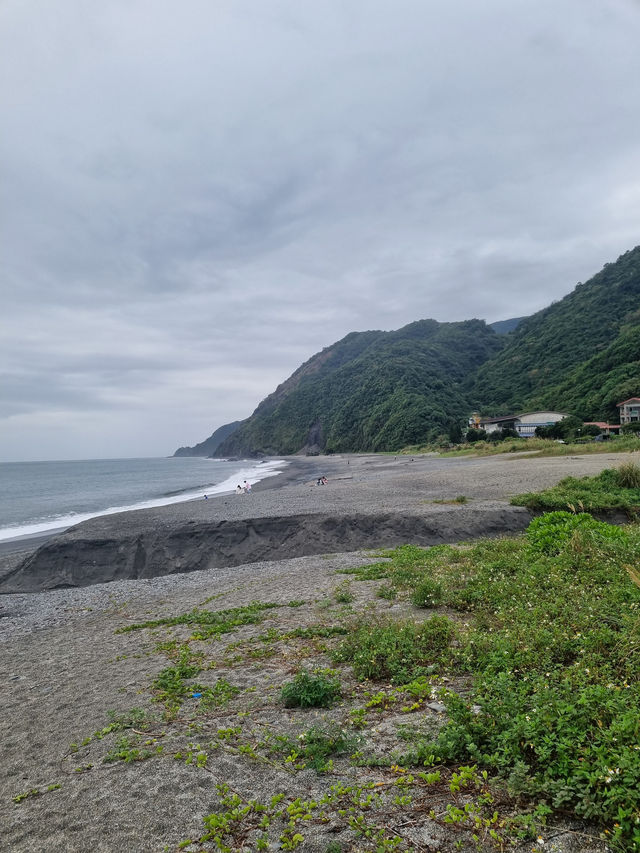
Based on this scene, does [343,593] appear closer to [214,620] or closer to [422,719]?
[214,620]

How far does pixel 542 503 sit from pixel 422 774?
44.1 ft

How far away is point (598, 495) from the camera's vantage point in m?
14.1

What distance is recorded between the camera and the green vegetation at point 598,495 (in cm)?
1327

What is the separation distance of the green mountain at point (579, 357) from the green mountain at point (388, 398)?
9.84 metres

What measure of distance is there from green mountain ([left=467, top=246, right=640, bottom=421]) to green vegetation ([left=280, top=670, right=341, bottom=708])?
63588 millimetres

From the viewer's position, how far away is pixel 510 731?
316 centimetres

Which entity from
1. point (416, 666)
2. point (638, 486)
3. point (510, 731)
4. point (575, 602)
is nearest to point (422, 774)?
point (510, 731)

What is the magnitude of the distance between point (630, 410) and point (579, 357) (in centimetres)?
3025

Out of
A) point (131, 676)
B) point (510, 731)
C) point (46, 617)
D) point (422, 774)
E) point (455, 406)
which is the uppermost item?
point (455, 406)

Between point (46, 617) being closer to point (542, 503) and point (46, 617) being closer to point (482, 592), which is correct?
point (482, 592)

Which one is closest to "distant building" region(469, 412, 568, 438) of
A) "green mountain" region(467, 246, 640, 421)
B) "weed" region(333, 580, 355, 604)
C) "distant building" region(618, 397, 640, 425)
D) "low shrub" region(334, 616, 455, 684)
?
"green mountain" region(467, 246, 640, 421)

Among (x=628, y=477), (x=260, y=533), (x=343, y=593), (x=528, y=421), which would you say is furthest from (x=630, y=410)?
(x=343, y=593)

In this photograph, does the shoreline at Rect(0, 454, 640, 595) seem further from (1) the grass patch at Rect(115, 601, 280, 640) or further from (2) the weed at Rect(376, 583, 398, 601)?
(1) the grass patch at Rect(115, 601, 280, 640)

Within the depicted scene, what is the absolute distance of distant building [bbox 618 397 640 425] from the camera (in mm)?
52381
